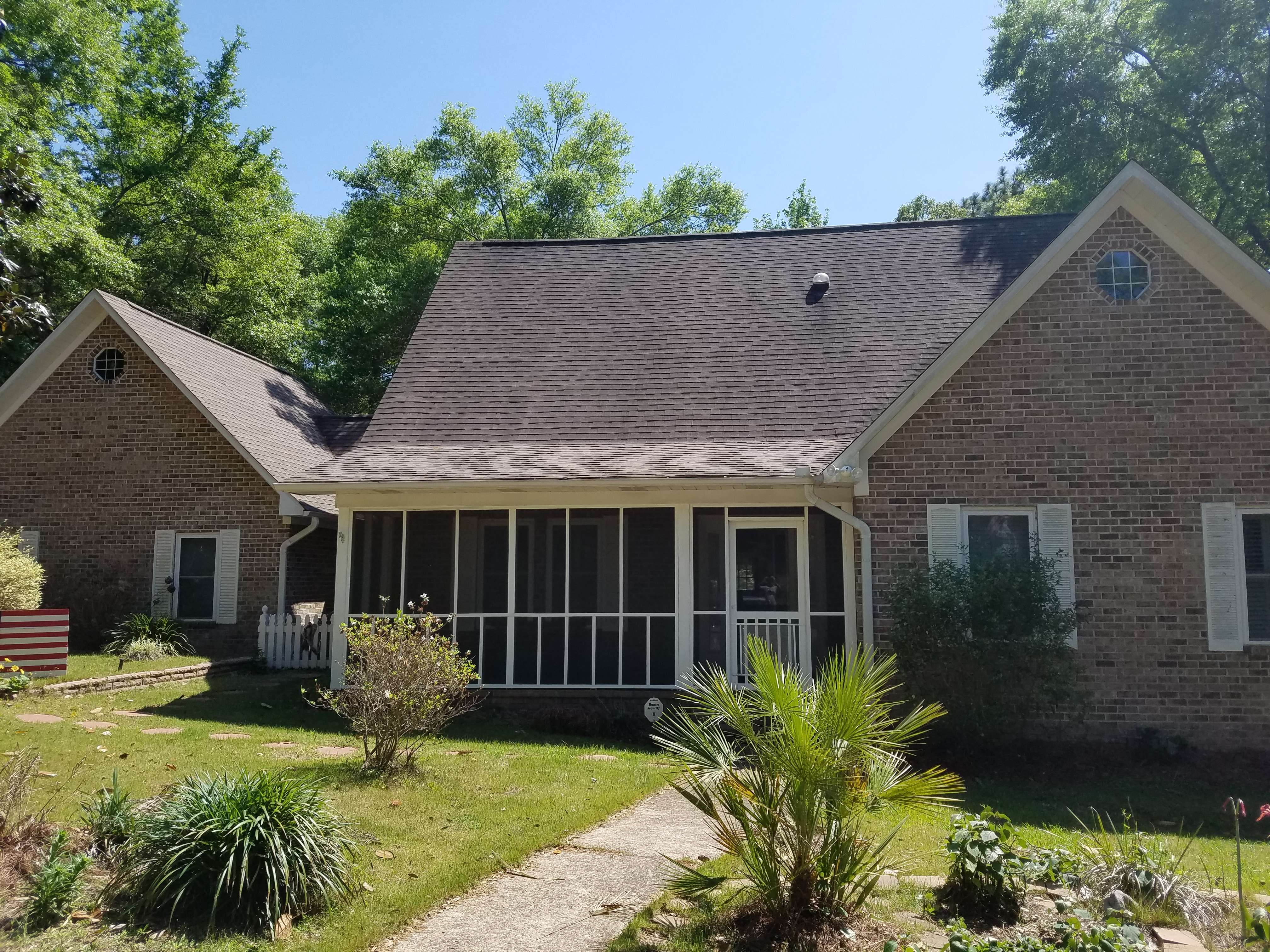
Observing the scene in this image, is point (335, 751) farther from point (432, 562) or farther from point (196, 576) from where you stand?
point (196, 576)

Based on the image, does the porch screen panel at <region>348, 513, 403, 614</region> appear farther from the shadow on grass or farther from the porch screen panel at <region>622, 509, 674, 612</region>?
the porch screen panel at <region>622, 509, 674, 612</region>

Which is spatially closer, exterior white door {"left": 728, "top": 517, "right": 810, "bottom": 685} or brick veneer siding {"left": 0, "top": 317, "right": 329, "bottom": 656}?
exterior white door {"left": 728, "top": 517, "right": 810, "bottom": 685}

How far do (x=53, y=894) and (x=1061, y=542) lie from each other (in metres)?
10.1

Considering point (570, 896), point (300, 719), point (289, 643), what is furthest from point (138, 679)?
point (570, 896)

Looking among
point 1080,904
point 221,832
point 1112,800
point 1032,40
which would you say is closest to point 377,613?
point 221,832

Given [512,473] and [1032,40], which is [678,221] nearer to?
[1032,40]

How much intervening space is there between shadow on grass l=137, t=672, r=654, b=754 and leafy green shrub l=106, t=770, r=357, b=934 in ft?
15.7

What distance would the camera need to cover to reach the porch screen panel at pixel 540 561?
13.0 m

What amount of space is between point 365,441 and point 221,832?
9.51 meters

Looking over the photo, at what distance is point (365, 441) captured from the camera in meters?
14.3

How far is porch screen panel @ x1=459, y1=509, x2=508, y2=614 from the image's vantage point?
1314cm

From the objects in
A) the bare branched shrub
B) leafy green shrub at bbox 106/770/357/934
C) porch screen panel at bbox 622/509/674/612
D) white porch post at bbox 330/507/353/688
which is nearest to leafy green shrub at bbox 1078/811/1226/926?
leafy green shrub at bbox 106/770/357/934

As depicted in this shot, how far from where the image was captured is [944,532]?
37.1 feet

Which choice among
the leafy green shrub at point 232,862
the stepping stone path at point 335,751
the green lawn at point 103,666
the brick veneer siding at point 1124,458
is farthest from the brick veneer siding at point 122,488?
the leafy green shrub at point 232,862
